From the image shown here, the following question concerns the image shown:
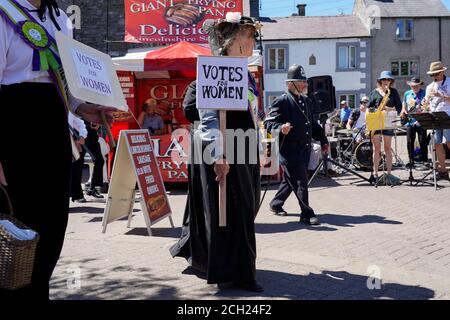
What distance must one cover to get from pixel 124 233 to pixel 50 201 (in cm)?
388

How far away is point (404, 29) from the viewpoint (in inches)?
1641

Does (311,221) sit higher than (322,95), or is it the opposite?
(322,95)

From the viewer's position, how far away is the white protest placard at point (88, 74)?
246cm

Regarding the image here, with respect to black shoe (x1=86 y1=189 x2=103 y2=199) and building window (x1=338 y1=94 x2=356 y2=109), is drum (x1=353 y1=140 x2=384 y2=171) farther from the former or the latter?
building window (x1=338 y1=94 x2=356 y2=109)

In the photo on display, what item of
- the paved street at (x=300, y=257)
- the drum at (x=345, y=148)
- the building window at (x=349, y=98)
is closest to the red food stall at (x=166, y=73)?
the paved street at (x=300, y=257)

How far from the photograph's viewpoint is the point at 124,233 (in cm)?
643

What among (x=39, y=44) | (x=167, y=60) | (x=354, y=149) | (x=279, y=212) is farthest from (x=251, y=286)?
(x=354, y=149)

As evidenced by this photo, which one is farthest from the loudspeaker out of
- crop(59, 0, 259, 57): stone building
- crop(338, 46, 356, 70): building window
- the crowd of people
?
crop(338, 46, 356, 70): building window

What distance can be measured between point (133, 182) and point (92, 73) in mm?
4224

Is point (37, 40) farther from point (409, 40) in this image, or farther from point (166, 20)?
point (409, 40)

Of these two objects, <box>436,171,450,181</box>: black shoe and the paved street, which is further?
<box>436,171,450,181</box>: black shoe

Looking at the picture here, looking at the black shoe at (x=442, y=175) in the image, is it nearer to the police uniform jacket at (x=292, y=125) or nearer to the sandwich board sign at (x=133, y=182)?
the police uniform jacket at (x=292, y=125)

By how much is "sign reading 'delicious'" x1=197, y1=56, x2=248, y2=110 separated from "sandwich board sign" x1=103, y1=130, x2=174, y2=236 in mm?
2679

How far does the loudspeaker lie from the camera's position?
460 inches
